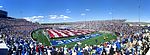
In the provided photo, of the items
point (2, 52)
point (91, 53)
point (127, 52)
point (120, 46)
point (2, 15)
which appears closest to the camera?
point (2, 52)

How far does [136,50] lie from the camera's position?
19141 millimetres

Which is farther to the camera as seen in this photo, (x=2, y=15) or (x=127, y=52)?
(x=2, y=15)

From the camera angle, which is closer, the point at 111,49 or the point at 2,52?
the point at 2,52

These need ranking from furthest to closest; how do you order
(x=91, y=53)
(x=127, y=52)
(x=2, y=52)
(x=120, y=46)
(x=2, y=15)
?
(x=2, y=15), (x=120, y=46), (x=91, y=53), (x=127, y=52), (x=2, y=52)

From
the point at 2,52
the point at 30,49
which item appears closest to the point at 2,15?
the point at 30,49

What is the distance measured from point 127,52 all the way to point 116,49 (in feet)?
8.66

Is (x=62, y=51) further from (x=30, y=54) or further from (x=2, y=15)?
(x=2, y=15)

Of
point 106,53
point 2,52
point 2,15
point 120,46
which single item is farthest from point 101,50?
point 2,15

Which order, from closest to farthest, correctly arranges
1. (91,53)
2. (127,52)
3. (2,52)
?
(2,52) < (127,52) < (91,53)

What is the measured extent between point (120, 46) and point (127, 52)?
3.10m

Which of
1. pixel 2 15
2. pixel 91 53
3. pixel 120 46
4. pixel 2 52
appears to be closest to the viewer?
pixel 2 52

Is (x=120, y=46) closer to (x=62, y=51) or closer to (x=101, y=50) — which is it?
(x=101, y=50)

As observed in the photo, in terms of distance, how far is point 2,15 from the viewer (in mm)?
90250

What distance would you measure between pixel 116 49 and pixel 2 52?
29.5 feet
